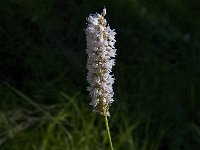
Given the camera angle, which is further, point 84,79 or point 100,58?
point 84,79

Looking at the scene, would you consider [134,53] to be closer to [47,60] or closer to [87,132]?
[47,60]

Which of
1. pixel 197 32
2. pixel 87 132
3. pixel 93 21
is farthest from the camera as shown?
pixel 197 32

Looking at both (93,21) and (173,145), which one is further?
(173,145)

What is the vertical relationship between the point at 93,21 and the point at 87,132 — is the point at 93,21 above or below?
below

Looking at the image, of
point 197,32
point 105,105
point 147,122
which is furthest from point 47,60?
point 105,105

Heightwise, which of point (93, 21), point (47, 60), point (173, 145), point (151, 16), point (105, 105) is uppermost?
point (151, 16)

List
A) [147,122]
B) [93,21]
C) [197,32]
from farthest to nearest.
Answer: [197,32] → [147,122] → [93,21]
